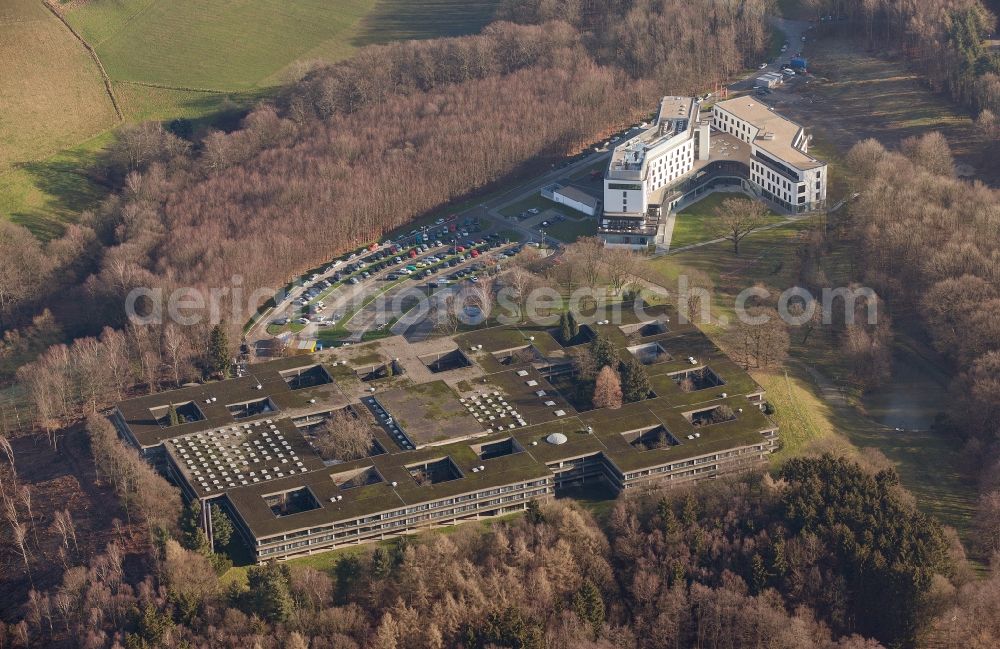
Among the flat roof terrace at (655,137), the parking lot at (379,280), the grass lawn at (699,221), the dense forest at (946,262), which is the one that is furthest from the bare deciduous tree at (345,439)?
the dense forest at (946,262)

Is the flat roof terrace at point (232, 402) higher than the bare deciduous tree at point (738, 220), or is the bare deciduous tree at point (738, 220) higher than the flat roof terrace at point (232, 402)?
the bare deciduous tree at point (738, 220)

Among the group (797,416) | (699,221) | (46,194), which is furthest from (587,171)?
(46,194)

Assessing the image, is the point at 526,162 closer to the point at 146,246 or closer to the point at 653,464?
the point at 146,246

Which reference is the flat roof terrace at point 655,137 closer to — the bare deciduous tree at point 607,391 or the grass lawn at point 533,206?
the grass lawn at point 533,206

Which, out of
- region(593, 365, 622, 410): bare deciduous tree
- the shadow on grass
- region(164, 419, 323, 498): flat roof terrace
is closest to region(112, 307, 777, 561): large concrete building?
region(164, 419, 323, 498): flat roof terrace

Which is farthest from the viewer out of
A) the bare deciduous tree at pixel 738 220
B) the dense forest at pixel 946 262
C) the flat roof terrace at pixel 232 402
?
the bare deciduous tree at pixel 738 220

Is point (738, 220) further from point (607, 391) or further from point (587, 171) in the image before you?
point (607, 391)
